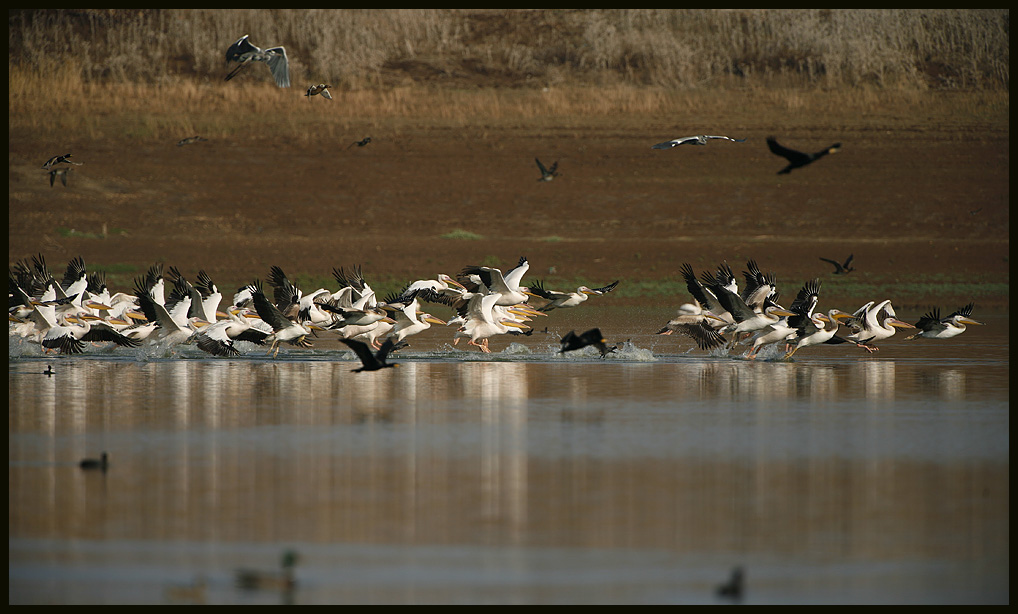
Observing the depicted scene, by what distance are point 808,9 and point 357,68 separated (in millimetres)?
12366

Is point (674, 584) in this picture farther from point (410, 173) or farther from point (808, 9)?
point (808, 9)

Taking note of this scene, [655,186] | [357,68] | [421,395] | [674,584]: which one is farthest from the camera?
[357,68]

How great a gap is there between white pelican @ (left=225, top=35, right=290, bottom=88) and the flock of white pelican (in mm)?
2333

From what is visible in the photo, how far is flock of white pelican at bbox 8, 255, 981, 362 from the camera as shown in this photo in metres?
13.8

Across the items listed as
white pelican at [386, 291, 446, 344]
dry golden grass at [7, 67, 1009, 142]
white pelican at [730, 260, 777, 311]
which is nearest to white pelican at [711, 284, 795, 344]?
white pelican at [730, 260, 777, 311]

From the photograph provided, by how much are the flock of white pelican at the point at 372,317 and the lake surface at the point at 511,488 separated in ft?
5.39

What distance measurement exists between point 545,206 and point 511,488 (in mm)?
21142

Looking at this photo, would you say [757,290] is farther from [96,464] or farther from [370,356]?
[96,464]

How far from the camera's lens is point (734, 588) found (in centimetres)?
515

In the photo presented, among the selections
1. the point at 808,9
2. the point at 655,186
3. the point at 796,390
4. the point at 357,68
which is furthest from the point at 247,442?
the point at 808,9

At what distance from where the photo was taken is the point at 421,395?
10969 mm

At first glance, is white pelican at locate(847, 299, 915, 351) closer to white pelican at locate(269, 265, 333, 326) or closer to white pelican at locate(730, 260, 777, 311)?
white pelican at locate(730, 260, 777, 311)

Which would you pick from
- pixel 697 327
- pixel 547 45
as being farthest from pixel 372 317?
pixel 547 45

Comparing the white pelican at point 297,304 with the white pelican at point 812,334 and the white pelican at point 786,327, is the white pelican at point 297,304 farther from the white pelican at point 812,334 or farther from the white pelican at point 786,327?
the white pelican at point 812,334
